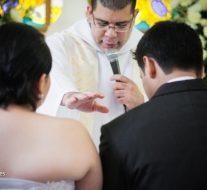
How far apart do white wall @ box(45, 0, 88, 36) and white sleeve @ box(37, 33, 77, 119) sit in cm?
224

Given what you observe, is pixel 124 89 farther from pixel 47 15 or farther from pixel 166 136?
pixel 47 15

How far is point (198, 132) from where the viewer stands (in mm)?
1587

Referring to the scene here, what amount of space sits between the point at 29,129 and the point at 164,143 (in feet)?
1.81

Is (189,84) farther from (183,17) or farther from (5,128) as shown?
(183,17)

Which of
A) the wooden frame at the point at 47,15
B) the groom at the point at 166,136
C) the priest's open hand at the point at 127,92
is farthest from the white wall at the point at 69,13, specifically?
the groom at the point at 166,136

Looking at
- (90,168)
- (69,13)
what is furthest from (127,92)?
(69,13)

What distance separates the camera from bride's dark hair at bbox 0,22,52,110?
146 cm

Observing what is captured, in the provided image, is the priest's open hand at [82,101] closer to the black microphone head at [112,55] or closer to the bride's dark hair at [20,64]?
the black microphone head at [112,55]

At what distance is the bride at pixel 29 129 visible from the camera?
146cm

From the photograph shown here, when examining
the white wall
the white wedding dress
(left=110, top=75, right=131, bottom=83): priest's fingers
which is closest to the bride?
the white wedding dress

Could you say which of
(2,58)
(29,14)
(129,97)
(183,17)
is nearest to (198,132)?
(2,58)

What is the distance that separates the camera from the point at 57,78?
8.41ft

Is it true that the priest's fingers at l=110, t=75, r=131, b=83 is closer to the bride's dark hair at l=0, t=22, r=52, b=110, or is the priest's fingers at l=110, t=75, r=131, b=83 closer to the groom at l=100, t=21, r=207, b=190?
the groom at l=100, t=21, r=207, b=190

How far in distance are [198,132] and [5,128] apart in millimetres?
777
